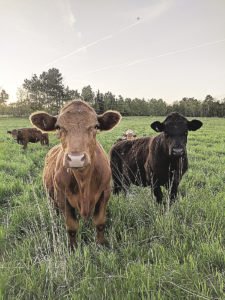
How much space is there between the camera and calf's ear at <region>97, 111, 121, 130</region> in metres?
3.90

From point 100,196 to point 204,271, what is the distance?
1.46 m

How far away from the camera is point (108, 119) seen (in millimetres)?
3934

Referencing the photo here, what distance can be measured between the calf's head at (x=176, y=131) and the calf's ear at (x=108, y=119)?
1.41 meters

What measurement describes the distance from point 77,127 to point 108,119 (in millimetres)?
650

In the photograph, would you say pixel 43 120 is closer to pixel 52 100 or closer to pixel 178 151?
pixel 178 151

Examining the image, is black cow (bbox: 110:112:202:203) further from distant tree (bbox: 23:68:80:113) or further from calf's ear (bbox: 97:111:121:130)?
distant tree (bbox: 23:68:80:113)

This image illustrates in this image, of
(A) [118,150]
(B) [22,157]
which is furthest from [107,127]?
(B) [22,157]

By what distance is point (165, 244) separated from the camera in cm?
366

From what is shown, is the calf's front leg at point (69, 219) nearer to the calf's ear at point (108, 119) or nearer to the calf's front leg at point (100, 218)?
the calf's front leg at point (100, 218)

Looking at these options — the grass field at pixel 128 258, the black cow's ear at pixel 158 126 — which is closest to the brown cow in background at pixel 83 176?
the grass field at pixel 128 258

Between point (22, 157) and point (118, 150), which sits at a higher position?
point (118, 150)

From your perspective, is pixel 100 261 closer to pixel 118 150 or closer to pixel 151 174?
pixel 151 174

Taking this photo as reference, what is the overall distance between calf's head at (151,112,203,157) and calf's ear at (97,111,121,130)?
55.7 inches

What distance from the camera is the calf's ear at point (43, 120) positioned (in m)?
3.92
